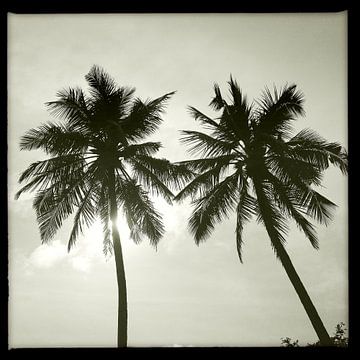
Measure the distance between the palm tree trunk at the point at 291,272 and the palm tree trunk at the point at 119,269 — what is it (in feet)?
16.2

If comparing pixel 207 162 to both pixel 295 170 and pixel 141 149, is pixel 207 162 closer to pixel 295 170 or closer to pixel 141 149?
pixel 141 149

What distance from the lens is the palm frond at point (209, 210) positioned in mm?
20016

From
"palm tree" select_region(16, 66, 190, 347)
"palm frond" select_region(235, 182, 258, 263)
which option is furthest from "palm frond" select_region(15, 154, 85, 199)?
"palm frond" select_region(235, 182, 258, 263)

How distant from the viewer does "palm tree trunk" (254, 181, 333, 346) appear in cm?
1892

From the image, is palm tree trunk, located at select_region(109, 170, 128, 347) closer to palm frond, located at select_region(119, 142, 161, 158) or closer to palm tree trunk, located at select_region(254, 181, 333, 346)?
palm frond, located at select_region(119, 142, 161, 158)

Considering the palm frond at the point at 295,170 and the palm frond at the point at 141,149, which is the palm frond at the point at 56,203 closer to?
the palm frond at the point at 141,149

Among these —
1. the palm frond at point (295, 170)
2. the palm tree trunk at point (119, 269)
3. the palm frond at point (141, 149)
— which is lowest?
the palm tree trunk at point (119, 269)

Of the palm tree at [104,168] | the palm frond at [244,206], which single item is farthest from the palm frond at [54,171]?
the palm frond at [244,206]

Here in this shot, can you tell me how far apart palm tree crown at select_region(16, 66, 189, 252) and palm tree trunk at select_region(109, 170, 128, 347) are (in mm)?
253

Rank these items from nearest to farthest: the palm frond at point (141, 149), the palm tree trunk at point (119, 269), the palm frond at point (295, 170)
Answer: the palm frond at point (295, 170) < the palm tree trunk at point (119, 269) < the palm frond at point (141, 149)

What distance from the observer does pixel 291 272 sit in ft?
63.8
